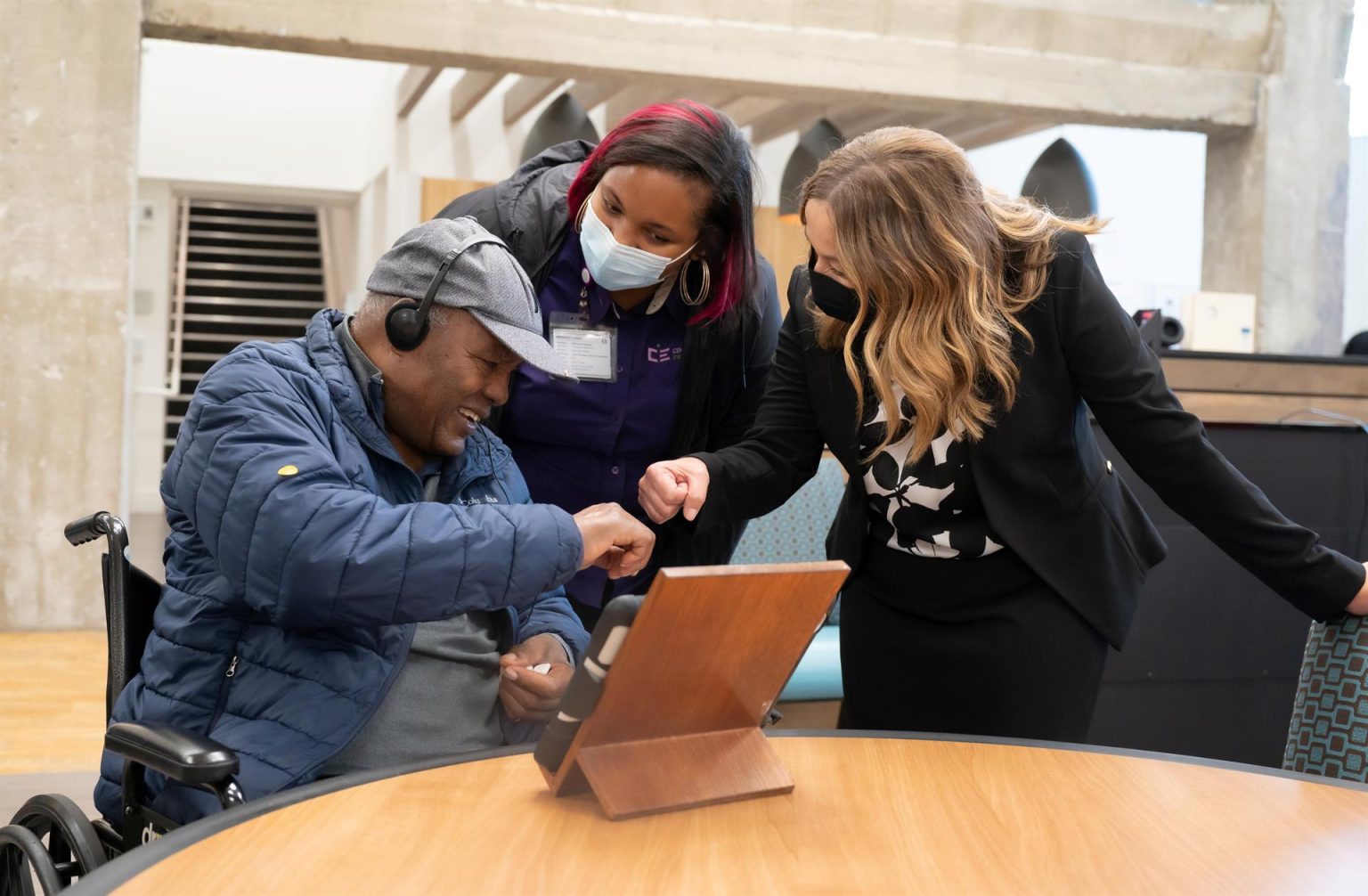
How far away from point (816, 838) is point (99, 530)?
102 centimetres

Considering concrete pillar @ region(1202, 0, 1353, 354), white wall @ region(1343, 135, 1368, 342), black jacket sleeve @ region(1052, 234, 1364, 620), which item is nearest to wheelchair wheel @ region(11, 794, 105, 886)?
black jacket sleeve @ region(1052, 234, 1364, 620)

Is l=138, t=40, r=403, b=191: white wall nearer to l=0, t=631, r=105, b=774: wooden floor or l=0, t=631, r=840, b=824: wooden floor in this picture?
l=0, t=631, r=105, b=774: wooden floor

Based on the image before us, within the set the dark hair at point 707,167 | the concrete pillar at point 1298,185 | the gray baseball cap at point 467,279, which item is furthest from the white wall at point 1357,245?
the gray baseball cap at point 467,279

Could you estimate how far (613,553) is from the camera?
164 cm

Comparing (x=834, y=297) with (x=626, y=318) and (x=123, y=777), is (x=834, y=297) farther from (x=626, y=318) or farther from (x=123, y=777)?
(x=123, y=777)

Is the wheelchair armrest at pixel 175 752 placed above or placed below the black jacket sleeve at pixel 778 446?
below

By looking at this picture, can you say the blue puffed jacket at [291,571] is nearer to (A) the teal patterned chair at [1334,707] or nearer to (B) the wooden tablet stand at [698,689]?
(B) the wooden tablet stand at [698,689]

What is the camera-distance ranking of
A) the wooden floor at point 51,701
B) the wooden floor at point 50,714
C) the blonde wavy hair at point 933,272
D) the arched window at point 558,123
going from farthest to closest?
1. the arched window at point 558,123
2. the wooden floor at point 51,701
3. the wooden floor at point 50,714
4. the blonde wavy hair at point 933,272

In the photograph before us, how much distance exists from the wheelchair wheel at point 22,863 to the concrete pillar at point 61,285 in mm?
4202

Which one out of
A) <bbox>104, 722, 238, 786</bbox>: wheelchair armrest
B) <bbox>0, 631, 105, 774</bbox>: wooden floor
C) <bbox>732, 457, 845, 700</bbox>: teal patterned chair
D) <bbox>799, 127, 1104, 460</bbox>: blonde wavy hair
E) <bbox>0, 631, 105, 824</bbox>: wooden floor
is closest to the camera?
<bbox>104, 722, 238, 786</bbox>: wheelchair armrest

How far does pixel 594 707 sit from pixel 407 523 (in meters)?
0.37

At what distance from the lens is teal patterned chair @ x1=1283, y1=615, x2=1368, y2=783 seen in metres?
1.57

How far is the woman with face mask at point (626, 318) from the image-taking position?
6.43 feet

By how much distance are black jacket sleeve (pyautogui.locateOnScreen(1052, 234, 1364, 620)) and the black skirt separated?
216 mm
